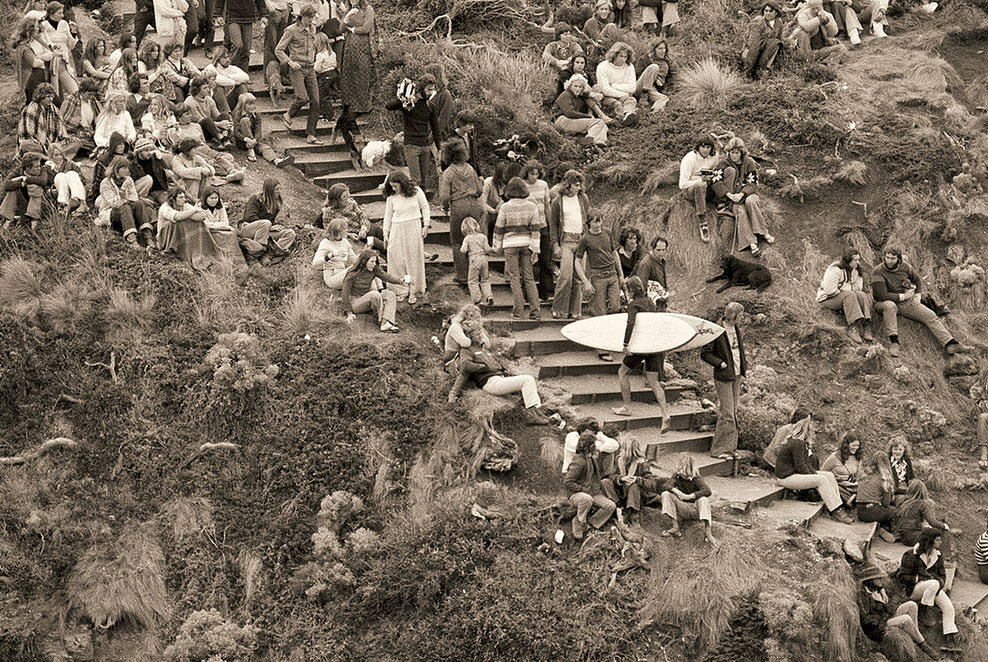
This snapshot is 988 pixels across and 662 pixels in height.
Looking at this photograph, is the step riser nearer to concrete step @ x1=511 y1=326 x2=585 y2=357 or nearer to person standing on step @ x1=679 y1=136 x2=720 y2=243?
concrete step @ x1=511 y1=326 x2=585 y2=357

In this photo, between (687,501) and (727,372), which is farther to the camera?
(727,372)

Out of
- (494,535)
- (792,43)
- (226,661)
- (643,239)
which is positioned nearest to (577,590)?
(494,535)

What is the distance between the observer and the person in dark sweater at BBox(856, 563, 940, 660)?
19.6m

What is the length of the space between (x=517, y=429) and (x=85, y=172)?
6507 millimetres

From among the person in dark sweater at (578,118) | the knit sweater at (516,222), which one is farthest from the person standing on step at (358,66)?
the knit sweater at (516,222)

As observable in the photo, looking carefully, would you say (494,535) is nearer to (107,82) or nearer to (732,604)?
(732,604)

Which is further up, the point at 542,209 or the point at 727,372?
the point at 542,209

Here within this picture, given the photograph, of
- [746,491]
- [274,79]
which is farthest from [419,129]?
[746,491]

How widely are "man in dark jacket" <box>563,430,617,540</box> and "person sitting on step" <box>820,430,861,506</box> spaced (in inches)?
118

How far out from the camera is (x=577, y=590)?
19219mm

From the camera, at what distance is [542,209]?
2239 centimetres

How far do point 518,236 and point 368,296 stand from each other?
1791mm

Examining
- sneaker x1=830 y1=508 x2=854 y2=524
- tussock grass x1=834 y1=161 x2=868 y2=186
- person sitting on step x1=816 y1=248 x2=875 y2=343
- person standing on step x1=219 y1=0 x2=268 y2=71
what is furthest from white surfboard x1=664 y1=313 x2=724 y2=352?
person standing on step x1=219 y1=0 x2=268 y2=71

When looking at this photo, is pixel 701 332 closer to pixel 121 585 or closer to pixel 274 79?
pixel 121 585
